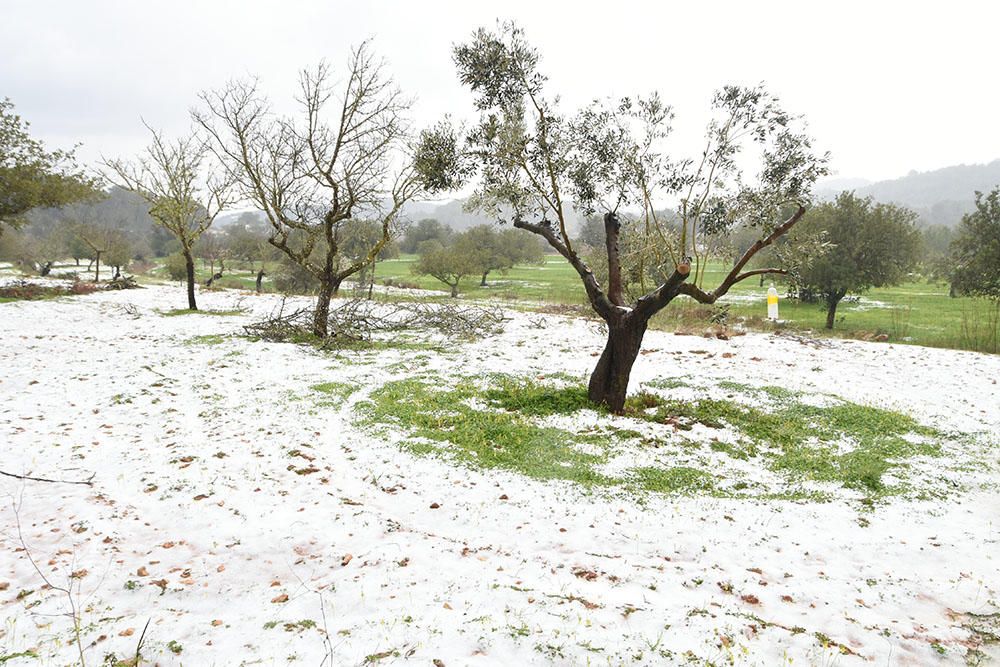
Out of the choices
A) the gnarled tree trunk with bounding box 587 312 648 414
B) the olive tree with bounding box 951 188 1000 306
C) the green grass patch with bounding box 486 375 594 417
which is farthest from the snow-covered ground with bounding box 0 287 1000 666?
the olive tree with bounding box 951 188 1000 306

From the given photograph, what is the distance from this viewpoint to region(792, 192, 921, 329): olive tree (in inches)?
950

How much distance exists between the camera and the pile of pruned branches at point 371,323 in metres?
17.2

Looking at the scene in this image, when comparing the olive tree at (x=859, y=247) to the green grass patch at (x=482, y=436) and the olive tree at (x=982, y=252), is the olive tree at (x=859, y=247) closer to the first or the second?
the olive tree at (x=982, y=252)

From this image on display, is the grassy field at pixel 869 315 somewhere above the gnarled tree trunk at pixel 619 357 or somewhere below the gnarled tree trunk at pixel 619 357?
above

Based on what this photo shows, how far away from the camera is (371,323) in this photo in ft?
66.4

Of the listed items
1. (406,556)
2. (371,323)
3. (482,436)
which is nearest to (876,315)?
(371,323)

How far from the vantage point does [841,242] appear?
24.8m

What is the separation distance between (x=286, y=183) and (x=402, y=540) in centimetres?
1439

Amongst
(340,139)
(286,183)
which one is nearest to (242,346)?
(286,183)

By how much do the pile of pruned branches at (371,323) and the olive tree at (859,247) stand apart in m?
17.1

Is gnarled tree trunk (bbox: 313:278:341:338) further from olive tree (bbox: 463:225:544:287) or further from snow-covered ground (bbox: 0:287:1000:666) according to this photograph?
olive tree (bbox: 463:225:544:287)

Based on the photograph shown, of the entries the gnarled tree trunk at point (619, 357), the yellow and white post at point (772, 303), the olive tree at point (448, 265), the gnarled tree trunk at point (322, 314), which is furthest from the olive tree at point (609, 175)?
the olive tree at point (448, 265)

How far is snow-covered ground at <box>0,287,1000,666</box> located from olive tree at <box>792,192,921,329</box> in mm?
15740

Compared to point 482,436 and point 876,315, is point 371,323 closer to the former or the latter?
point 482,436
